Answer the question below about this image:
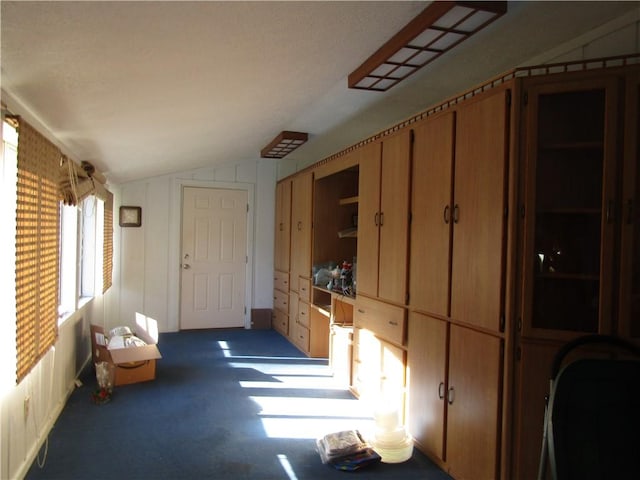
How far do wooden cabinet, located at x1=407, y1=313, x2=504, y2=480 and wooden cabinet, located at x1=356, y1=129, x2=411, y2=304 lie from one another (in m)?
0.38

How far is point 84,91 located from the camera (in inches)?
86.4

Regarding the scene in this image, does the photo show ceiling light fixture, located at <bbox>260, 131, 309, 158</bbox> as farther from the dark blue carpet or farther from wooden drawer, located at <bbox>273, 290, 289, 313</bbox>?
the dark blue carpet

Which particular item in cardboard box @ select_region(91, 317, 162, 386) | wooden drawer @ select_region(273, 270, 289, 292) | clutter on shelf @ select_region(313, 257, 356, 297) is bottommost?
cardboard box @ select_region(91, 317, 162, 386)

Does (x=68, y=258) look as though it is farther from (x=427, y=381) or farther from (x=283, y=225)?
(x=427, y=381)

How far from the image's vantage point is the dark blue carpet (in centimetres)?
252

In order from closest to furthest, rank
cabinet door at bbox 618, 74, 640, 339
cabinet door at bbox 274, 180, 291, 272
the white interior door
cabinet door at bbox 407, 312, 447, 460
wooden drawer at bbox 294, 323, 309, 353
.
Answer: cabinet door at bbox 618, 74, 640, 339 < cabinet door at bbox 407, 312, 447, 460 < wooden drawer at bbox 294, 323, 309, 353 < cabinet door at bbox 274, 180, 291, 272 < the white interior door

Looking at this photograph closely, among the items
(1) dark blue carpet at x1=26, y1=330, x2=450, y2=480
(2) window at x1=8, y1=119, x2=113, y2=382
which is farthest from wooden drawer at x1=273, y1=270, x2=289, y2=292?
(2) window at x1=8, y1=119, x2=113, y2=382

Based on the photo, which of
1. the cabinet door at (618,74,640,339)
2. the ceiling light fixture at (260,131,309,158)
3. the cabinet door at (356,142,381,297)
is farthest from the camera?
the ceiling light fixture at (260,131,309,158)

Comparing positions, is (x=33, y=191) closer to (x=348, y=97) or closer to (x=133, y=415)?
(x=133, y=415)

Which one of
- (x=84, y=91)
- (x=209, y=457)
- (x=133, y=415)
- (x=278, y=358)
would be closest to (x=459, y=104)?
(x=84, y=91)

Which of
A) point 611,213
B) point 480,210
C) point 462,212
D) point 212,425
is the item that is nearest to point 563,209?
point 611,213

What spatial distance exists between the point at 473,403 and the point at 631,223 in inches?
43.9

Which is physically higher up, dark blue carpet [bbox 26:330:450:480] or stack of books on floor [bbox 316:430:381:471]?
stack of books on floor [bbox 316:430:381:471]

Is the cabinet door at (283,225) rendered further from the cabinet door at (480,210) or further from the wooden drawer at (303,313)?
the cabinet door at (480,210)
